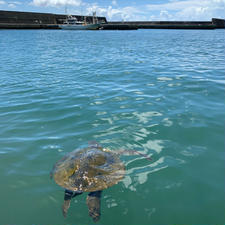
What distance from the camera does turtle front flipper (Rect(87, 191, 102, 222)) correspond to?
331 cm

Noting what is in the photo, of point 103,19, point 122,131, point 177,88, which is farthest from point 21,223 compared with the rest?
point 103,19

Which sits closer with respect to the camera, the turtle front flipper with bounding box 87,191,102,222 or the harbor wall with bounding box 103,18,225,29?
the turtle front flipper with bounding box 87,191,102,222

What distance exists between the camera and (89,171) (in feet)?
12.8

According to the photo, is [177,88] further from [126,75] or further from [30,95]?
[30,95]

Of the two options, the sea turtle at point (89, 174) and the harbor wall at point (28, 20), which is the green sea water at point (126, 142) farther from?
the harbor wall at point (28, 20)

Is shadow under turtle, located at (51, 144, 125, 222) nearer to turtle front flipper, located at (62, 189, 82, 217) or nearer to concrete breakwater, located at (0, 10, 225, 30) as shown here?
turtle front flipper, located at (62, 189, 82, 217)

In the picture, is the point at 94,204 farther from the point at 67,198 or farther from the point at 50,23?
the point at 50,23

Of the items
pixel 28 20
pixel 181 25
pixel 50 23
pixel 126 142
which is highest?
pixel 28 20

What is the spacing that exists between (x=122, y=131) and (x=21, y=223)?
3271 millimetres

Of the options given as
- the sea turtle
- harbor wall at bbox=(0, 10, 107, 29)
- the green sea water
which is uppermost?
harbor wall at bbox=(0, 10, 107, 29)

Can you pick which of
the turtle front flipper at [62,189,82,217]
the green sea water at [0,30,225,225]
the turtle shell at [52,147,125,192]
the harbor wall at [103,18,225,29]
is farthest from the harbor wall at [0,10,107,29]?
the turtle front flipper at [62,189,82,217]

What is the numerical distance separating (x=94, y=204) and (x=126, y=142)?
6.89 ft

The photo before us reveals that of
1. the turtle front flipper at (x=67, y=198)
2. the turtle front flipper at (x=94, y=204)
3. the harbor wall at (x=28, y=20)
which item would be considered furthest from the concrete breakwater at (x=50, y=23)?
the turtle front flipper at (x=94, y=204)

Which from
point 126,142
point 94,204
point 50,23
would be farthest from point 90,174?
point 50,23
